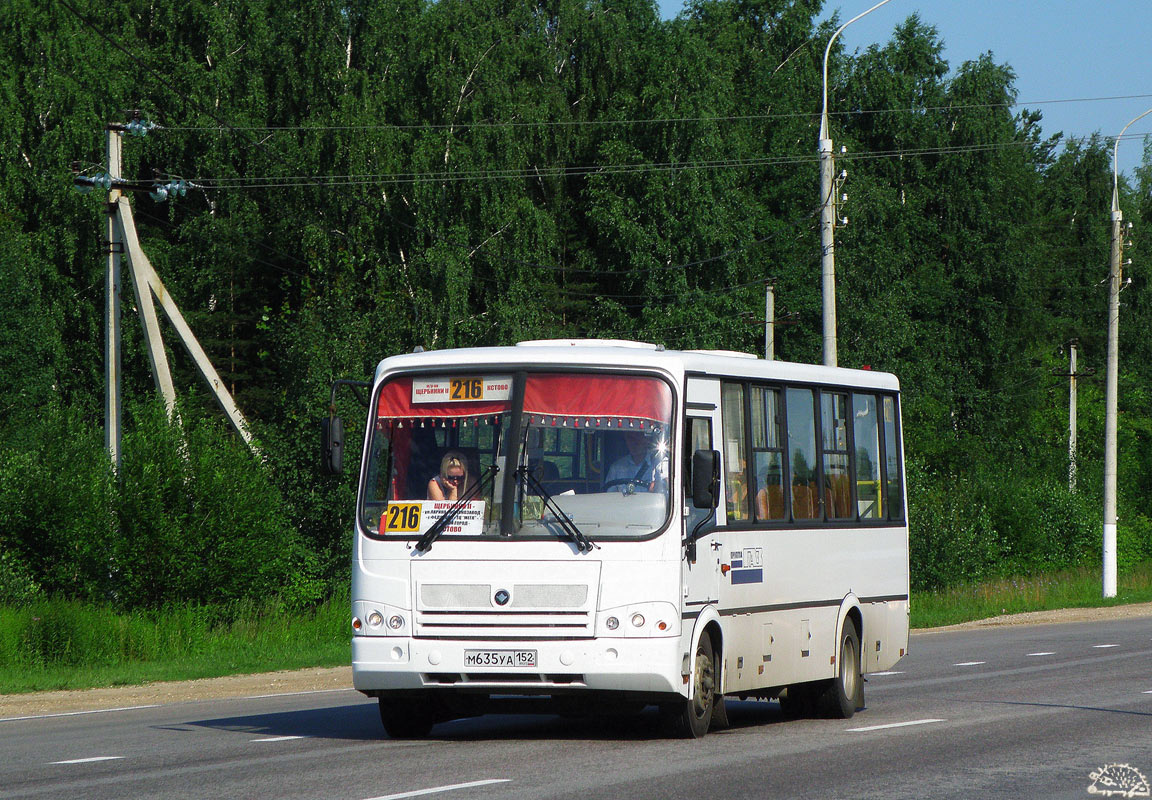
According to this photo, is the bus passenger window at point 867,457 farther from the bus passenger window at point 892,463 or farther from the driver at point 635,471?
the driver at point 635,471

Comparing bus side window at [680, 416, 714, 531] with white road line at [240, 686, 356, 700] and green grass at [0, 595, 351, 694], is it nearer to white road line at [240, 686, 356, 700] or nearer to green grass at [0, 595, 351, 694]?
white road line at [240, 686, 356, 700]

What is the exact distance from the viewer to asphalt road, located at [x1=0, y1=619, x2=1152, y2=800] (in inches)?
385

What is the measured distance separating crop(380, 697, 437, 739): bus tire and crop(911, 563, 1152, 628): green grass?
76.5ft

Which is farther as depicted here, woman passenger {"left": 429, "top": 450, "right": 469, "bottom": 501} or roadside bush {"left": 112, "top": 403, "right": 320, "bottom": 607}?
roadside bush {"left": 112, "top": 403, "right": 320, "bottom": 607}

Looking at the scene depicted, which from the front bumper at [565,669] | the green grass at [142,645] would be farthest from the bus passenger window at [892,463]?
the green grass at [142,645]

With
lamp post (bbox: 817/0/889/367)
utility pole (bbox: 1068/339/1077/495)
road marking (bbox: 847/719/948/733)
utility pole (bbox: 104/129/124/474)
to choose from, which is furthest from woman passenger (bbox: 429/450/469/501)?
utility pole (bbox: 1068/339/1077/495)

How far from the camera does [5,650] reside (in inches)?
965

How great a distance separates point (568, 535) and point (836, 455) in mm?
4133

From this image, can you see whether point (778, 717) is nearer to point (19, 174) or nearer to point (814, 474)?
A: point (814, 474)

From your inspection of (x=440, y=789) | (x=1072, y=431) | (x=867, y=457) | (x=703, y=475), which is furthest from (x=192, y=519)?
(x=1072, y=431)

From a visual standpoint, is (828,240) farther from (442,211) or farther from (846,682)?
(442,211)

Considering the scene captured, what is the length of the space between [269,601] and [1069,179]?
66833 millimetres

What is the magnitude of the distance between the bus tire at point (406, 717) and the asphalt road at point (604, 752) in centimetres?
21

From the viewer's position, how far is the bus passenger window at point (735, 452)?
1320cm
